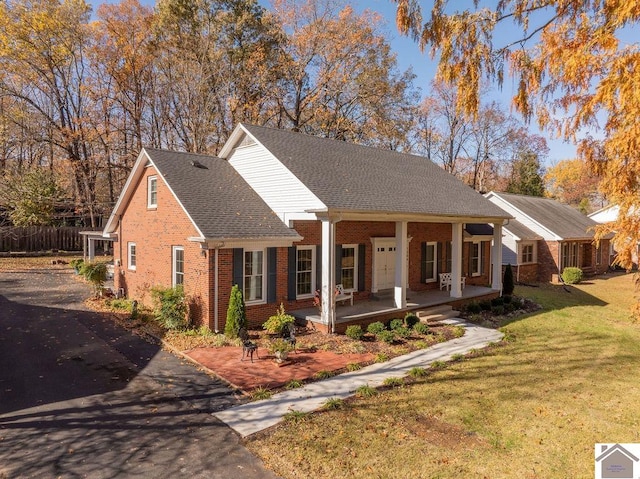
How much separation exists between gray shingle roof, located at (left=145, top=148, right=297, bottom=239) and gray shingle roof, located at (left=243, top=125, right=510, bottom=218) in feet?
6.20

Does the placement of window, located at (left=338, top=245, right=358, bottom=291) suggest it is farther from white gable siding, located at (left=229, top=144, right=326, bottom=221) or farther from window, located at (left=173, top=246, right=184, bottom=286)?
window, located at (left=173, top=246, right=184, bottom=286)

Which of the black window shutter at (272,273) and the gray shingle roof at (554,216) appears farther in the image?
the gray shingle roof at (554,216)

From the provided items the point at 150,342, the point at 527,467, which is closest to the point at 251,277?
the point at 150,342

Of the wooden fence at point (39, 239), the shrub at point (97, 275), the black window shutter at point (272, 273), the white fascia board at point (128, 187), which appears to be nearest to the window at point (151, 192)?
the white fascia board at point (128, 187)

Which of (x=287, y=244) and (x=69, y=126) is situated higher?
(x=69, y=126)

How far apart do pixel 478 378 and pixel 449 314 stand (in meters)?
6.34

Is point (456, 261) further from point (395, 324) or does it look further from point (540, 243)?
point (540, 243)

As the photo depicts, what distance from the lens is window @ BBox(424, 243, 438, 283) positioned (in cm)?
1870

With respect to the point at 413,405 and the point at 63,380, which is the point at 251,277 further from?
the point at 413,405

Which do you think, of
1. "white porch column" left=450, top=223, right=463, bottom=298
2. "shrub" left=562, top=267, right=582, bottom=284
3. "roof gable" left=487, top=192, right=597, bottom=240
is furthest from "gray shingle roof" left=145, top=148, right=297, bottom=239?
"shrub" left=562, top=267, right=582, bottom=284

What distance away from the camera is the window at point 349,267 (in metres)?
15.3

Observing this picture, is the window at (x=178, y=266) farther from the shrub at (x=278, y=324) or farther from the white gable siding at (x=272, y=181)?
the shrub at (x=278, y=324)

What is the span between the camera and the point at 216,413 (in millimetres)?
7418

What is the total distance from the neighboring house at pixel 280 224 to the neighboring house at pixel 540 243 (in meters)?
8.34
